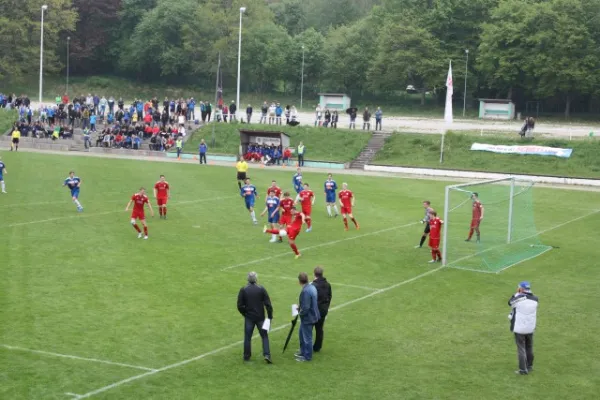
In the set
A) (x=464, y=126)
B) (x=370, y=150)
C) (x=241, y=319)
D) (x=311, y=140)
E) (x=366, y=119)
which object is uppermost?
(x=366, y=119)

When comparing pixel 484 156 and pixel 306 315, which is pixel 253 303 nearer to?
pixel 306 315

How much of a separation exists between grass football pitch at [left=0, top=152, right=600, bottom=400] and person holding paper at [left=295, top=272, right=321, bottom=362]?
0.31m

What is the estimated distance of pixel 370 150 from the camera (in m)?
63.8

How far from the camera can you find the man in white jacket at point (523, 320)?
16.0 meters

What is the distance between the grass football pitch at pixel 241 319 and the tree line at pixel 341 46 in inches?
2152

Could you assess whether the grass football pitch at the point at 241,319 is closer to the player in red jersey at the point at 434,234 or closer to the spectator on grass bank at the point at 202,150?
the player in red jersey at the point at 434,234

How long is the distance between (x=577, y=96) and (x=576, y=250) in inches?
2566

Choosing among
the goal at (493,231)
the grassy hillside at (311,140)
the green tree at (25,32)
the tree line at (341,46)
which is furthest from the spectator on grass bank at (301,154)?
the green tree at (25,32)

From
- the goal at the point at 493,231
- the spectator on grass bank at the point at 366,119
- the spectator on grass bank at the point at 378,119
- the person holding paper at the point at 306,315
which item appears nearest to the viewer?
the person holding paper at the point at 306,315

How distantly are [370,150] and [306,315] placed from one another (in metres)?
48.1

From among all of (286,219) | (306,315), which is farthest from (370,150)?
(306,315)

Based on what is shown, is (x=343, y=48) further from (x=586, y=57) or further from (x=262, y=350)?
(x=262, y=350)

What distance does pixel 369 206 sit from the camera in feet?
132

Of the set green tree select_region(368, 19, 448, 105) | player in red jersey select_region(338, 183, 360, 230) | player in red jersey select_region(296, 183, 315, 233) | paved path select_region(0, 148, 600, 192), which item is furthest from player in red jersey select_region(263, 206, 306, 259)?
green tree select_region(368, 19, 448, 105)
